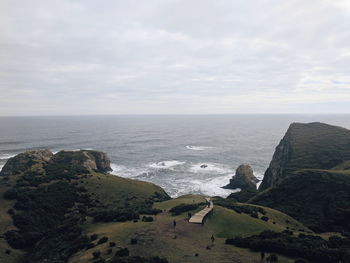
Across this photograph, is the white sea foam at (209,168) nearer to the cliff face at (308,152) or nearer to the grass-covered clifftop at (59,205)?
the cliff face at (308,152)

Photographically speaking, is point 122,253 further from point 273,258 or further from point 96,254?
point 273,258

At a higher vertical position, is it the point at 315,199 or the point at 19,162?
the point at 315,199

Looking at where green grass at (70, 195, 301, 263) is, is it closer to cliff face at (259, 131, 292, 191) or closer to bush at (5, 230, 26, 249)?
bush at (5, 230, 26, 249)

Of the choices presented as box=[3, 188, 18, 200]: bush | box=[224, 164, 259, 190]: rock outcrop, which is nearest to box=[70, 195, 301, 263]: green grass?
box=[3, 188, 18, 200]: bush

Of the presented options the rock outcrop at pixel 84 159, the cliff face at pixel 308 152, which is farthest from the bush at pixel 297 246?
the rock outcrop at pixel 84 159

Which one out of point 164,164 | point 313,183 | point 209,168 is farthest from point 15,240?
point 209,168
